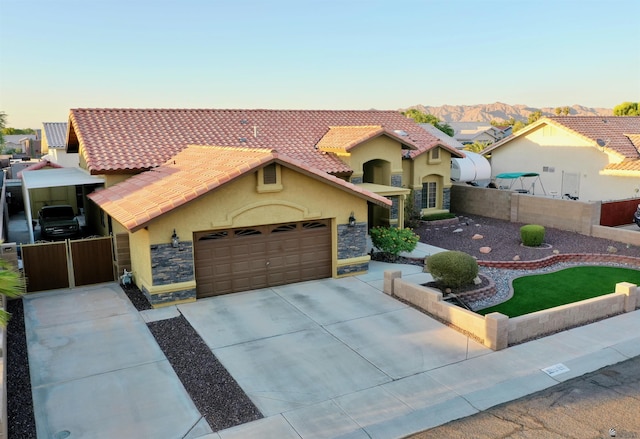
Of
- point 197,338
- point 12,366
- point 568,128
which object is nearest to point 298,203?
point 197,338

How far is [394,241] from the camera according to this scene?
19125mm

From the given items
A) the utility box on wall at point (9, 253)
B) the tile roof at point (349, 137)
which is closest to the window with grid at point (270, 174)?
the utility box on wall at point (9, 253)

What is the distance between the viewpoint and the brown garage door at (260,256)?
15.2 metres

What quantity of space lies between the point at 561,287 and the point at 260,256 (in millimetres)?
9389

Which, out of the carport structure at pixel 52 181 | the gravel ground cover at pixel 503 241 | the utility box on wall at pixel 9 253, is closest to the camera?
the utility box on wall at pixel 9 253

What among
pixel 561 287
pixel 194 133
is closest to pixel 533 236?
pixel 561 287

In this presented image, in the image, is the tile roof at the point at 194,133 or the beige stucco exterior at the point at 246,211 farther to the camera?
the tile roof at the point at 194,133

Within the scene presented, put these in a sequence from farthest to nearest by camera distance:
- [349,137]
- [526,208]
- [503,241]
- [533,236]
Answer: [526,208]
[349,137]
[503,241]
[533,236]

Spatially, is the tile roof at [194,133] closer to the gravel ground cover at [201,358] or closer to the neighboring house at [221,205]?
the neighboring house at [221,205]

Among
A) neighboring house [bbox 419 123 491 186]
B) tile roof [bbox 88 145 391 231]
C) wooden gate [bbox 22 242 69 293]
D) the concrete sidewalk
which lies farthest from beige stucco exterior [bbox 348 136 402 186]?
wooden gate [bbox 22 242 69 293]

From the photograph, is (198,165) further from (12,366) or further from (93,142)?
(12,366)

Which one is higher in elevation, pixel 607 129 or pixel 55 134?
pixel 55 134

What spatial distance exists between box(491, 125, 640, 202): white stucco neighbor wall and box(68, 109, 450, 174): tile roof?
8.67 m

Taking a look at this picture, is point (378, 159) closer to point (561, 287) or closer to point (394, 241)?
point (394, 241)
